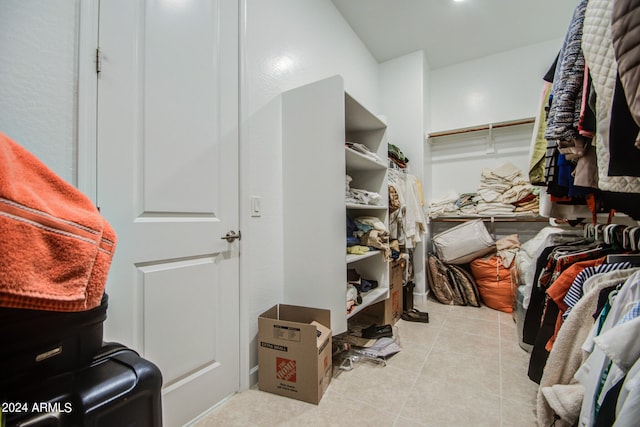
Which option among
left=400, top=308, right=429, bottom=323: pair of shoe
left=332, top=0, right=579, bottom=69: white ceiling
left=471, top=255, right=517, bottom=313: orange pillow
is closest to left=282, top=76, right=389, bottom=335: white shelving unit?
left=400, top=308, right=429, bottom=323: pair of shoe

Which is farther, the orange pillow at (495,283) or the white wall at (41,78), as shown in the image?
the orange pillow at (495,283)

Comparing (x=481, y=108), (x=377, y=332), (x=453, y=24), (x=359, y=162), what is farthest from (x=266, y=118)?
(x=481, y=108)

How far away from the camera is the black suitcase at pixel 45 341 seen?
0.51 meters

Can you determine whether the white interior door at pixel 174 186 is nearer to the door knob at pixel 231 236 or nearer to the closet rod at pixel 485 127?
the door knob at pixel 231 236

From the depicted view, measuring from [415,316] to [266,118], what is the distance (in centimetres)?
220

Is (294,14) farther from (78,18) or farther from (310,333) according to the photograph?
(310,333)

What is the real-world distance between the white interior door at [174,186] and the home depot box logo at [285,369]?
0.24m

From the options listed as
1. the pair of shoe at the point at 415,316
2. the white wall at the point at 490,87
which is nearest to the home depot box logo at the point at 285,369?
the pair of shoe at the point at 415,316

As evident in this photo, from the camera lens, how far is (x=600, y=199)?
1.38m

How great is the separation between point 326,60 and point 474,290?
2742mm

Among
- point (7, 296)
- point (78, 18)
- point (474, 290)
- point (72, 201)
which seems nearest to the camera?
point (7, 296)

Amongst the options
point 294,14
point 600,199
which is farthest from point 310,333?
point 294,14

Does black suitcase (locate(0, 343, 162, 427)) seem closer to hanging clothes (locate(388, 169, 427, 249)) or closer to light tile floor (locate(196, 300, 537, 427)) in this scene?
light tile floor (locate(196, 300, 537, 427))

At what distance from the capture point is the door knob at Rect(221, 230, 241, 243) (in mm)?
1498
